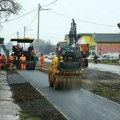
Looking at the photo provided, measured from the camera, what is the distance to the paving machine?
45.9m

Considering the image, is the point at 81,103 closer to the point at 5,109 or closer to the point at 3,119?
the point at 5,109

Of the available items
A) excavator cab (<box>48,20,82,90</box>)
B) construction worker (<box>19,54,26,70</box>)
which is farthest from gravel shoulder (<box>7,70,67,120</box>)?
construction worker (<box>19,54,26,70</box>)

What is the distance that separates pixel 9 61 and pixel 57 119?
3442 cm

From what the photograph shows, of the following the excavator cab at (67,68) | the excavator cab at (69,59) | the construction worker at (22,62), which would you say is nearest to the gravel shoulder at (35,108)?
the excavator cab at (67,68)

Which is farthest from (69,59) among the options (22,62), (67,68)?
(22,62)

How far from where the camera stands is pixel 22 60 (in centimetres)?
4534

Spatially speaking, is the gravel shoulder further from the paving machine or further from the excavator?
the paving machine

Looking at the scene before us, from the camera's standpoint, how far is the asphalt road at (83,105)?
554 inches

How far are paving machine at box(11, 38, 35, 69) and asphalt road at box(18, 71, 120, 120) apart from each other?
23.4 meters

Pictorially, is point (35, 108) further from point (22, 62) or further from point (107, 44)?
point (107, 44)

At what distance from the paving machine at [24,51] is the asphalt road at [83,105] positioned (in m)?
23.4

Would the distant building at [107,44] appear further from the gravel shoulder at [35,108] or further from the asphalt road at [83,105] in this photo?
the gravel shoulder at [35,108]

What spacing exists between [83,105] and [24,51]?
31004 millimetres

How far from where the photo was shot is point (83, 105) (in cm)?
1695
